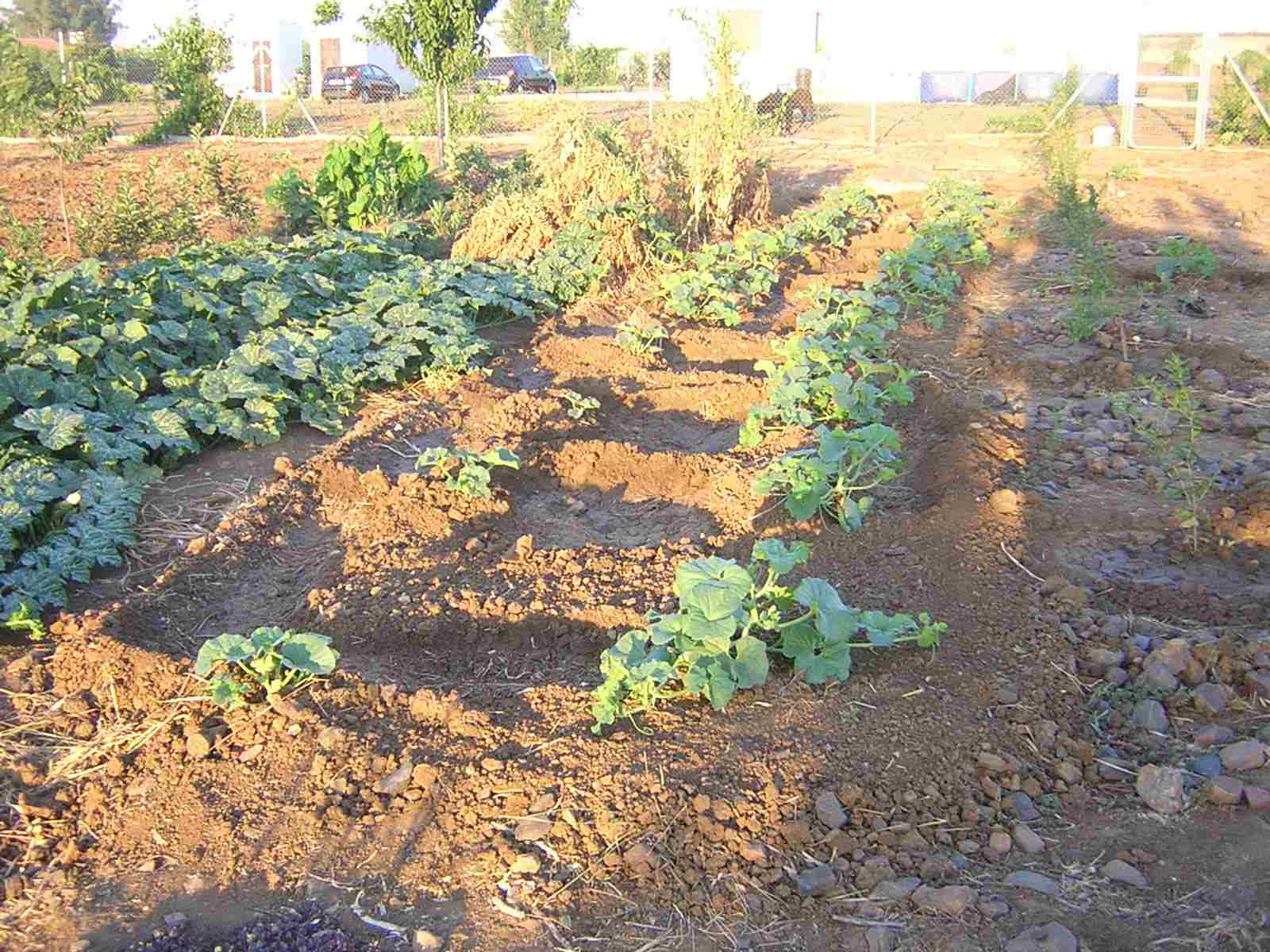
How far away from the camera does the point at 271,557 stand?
175 inches

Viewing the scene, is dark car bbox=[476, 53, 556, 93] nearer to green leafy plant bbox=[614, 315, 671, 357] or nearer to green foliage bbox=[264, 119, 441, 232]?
green foliage bbox=[264, 119, 441, 232]

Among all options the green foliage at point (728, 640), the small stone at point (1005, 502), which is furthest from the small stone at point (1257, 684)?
the small stone at point (1005, 502)

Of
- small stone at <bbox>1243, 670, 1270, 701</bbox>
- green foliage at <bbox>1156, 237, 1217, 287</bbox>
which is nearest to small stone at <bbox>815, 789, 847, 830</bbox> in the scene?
small stone at <bbox>1243, 670, 1270, 701</bbox>

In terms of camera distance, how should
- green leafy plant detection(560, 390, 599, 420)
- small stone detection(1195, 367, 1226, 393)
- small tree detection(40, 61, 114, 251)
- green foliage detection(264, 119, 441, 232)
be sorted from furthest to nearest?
1. green foliage detection(264, 119, 441, 232)
2. small tree detection(40, 61, 114, 251)
3. small stone detection(1195, 367, 1226, 393)
4. green leafy plant detection(560, 390, 599, 420)

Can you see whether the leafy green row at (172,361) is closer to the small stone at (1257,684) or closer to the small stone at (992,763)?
the small stone at (992,763)

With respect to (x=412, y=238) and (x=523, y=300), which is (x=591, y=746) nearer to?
(x=523, y=300)

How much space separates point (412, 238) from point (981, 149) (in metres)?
10.4

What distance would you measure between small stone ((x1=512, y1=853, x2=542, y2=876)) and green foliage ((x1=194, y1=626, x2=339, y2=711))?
875 mm

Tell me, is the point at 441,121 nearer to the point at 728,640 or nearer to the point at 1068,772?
the point at 728,640

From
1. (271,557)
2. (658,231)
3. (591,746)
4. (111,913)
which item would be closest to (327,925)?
(111,913)

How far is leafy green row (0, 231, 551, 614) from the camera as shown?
4.34 m

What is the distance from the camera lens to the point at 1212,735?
10.1ft

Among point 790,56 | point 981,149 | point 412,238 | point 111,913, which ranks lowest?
point 111,913

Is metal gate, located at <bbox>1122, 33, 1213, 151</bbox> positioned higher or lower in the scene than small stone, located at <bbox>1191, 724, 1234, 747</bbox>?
higher
